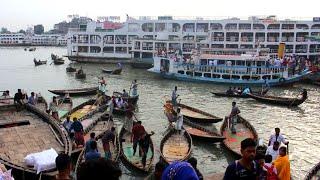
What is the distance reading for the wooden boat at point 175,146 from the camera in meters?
15.0

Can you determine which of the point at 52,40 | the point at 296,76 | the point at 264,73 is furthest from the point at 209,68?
the point at 52,40

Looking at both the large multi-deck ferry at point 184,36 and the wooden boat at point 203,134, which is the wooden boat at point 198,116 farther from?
the large multi-deck ferry at point 184,36

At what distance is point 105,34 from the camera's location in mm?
67250

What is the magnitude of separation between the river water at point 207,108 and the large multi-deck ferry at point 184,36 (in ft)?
27.5

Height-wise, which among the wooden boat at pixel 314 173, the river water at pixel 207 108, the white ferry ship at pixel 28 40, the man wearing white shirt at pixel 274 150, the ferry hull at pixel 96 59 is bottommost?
the river water at pixel 207 108

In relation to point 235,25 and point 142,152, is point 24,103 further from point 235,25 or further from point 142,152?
point 235,25

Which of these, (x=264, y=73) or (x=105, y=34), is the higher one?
(x=105, y=34)

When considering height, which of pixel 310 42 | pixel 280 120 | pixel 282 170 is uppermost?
pixel 310 42

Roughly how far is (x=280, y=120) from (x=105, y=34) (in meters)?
46.8

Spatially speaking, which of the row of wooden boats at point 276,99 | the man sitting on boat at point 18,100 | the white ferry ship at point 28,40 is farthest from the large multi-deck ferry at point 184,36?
the white ferry ship at point 28,40

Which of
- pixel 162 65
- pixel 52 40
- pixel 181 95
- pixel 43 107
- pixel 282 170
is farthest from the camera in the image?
pixel 52 40

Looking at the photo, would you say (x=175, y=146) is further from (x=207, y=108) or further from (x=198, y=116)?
(x=207, y=108)

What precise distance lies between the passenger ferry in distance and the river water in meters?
1.16

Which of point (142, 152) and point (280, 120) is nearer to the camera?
point (142, 152)
